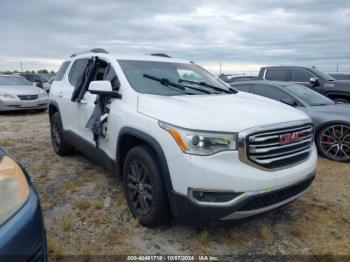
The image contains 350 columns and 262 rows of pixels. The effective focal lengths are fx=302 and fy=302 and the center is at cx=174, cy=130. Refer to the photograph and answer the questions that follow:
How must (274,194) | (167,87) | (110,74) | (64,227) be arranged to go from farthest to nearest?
(110,74)
(167,87)
(64,227)
(274,194)

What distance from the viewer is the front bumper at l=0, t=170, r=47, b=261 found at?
1597 millimetres

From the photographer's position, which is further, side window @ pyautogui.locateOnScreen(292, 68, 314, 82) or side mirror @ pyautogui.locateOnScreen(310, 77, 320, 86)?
side window @ pyautogui.locateOnScreen(292, 68, 314, 82)

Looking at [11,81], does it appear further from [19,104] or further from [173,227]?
[173,227]

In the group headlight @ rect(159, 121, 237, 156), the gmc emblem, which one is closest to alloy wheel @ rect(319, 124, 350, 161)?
the gmc emblem

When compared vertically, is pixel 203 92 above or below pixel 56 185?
above

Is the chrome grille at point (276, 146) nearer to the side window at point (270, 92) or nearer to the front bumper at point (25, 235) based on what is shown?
the front bumper at point (25, 235)

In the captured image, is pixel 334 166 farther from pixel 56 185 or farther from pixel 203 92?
pixel 56 185

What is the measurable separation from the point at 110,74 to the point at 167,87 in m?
0.82

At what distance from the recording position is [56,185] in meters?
4.30

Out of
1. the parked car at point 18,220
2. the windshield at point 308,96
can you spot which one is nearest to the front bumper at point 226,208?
the parked car at point 18,220

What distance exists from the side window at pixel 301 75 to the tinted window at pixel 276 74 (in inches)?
10.8

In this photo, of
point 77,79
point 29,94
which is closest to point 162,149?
point 77,79

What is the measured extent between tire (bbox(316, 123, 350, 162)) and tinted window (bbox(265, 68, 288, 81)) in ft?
15.4

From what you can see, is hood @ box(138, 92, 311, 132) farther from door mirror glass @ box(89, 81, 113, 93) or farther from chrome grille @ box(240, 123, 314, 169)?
door mirror glass @ box(89, 81, 113, 93)
